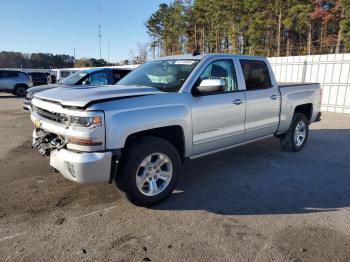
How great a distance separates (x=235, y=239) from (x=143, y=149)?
1.46m

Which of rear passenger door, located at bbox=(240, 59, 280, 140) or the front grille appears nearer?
the front grille

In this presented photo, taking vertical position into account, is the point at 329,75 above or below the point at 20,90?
above

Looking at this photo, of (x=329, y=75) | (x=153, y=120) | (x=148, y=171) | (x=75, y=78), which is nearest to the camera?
(x=153, y=120)

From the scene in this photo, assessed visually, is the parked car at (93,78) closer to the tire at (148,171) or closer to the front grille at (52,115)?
the front grille at (52,115)

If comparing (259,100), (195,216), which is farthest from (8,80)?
(195,216)

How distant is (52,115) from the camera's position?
412 centimetres

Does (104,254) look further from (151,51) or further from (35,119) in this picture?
(151,51)

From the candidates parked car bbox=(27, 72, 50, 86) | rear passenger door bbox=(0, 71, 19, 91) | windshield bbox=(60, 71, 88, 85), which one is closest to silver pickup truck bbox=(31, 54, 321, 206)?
windshield bbox=(60, 71, 88, 85)

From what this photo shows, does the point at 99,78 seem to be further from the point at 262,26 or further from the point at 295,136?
the point at 262,26

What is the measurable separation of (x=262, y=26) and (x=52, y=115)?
111 ft

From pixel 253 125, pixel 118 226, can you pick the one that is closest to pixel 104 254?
pixel 118 226

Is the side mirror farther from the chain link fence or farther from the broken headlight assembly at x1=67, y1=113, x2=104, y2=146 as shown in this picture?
the chain link fence

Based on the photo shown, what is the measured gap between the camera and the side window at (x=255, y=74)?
18.4ft

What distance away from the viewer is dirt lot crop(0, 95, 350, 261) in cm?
326
